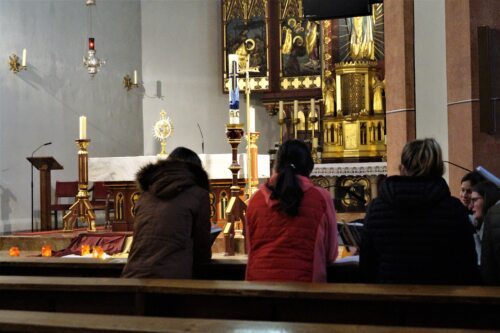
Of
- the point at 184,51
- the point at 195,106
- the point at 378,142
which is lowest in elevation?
the point at 378,142

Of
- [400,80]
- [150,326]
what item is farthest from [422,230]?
[400,80]

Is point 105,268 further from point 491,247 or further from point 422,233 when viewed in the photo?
point 491,247

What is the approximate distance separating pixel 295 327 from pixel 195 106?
1250 centimetres

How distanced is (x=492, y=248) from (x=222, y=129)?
11666 mm

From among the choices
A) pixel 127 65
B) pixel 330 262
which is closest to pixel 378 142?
pixel 127 65

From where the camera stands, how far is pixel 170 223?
390cm

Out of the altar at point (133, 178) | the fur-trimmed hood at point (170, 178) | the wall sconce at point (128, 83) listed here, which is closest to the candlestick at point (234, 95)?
the altar at point (133, 178)

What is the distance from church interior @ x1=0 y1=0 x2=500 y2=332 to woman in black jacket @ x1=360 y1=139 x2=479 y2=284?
8cm

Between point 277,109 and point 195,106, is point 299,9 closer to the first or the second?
point 277,109

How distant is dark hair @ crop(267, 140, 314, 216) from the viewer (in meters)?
3.73

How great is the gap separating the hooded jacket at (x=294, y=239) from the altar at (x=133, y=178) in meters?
4.71

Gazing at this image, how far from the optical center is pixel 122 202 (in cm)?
913

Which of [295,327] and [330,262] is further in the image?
[330,262]

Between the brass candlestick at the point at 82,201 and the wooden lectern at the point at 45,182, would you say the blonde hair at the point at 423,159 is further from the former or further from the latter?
the wooden lectern at the point at 45,182
